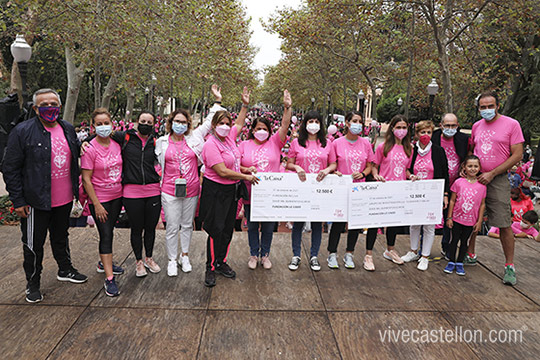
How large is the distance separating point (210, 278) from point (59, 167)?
2019mm

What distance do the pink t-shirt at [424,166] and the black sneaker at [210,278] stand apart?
9.37 feet

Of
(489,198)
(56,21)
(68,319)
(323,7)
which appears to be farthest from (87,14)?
(489,198)

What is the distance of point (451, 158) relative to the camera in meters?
4.87

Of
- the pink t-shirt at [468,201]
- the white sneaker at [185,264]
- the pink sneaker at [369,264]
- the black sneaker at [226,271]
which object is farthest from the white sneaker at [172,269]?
the pink t-shirt at [468,201]

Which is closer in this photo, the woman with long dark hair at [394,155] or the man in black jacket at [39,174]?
the man in black jacket at [39,174]

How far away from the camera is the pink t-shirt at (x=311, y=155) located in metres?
4.54

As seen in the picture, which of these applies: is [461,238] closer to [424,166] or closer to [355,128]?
[424,166]

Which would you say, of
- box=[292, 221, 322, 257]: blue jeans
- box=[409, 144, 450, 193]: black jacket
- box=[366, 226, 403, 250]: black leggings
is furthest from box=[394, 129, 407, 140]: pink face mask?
box=[292, 221, 322, 257]: blue jeans

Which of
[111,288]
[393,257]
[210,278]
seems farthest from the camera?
[393,257]

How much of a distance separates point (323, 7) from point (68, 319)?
1263 centimetres

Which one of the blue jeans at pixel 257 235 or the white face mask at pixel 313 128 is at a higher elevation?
the white face mask at pixel 313 128

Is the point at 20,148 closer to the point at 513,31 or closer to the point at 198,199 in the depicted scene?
the point at 198,199

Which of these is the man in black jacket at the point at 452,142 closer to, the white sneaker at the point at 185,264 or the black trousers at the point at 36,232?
the white sneaker at the point at 185,264

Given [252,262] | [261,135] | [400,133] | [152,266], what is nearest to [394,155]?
[400,133]
